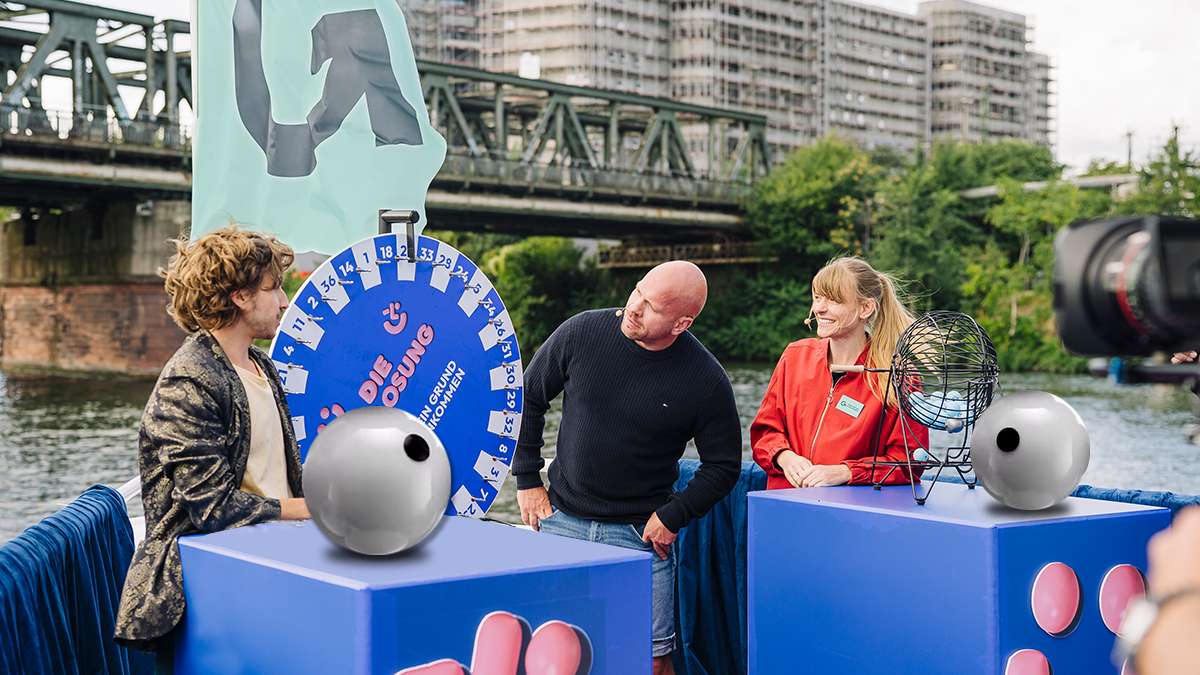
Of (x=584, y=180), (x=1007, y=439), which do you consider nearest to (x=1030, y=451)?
(x=1007, y=439)

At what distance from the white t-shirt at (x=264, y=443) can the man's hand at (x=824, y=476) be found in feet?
5.53

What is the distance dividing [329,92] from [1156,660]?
4179mm

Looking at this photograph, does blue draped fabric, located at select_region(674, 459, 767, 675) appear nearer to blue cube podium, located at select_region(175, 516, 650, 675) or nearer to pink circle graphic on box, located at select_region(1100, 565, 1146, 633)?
pink circle graphic on box, located at select_region(1100, 565, 1146, 633)

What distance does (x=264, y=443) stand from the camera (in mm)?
3338

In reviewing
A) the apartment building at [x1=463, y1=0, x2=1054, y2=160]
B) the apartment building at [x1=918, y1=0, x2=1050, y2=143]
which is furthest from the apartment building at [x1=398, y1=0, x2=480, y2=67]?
the apartment building at [x1=918, y1=0, x2=1050, y2=143]

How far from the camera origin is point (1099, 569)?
141 inches

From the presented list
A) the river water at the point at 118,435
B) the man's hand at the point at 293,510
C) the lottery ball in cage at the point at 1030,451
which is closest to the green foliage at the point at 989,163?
the river water at the point at 118,435

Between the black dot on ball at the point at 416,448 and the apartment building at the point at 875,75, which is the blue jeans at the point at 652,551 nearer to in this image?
the black dot on ball at the point at 416,448

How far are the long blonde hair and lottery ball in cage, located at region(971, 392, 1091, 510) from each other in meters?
0.86

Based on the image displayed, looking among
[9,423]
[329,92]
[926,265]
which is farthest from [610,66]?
[329,92]

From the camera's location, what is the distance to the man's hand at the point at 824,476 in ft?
14.1

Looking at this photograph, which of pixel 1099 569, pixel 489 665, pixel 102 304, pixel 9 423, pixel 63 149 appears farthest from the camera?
pixel 102 304

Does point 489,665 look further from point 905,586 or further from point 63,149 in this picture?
point 63,149

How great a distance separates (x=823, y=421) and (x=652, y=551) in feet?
2.32
